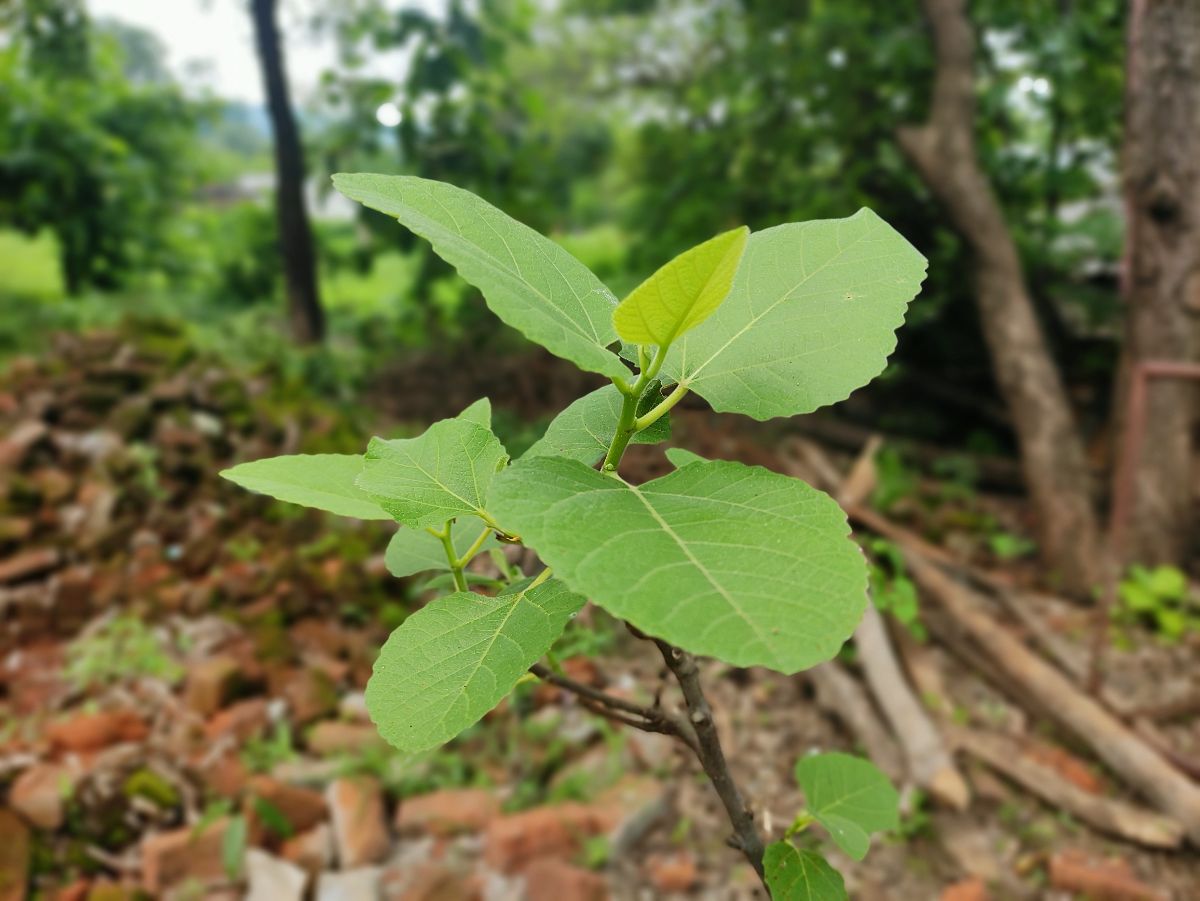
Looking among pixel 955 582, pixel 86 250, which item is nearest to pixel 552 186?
pixel 86 250

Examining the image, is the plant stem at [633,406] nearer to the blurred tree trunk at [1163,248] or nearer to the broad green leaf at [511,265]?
the broad green leaf at [511,265]

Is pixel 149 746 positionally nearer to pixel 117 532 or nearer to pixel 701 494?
pixel 117 532

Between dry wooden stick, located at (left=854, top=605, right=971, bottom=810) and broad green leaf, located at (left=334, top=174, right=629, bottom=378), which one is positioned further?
dry wooden stick, located at (left=854, top=605, right=971, bottom=810)

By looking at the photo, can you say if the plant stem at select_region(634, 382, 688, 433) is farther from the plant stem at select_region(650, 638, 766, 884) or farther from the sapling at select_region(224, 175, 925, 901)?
the plant stem at select_region(650, 638, 766, 884)

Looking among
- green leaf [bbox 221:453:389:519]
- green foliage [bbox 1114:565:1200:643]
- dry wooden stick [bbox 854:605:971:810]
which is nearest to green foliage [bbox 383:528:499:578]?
green leaf [bbox 221:453:389:519]

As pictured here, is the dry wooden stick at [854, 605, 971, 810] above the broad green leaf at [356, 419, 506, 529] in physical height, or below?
below

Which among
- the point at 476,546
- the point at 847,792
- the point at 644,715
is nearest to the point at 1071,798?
the point at 847,792
